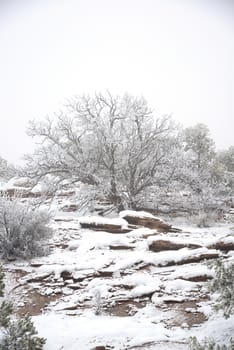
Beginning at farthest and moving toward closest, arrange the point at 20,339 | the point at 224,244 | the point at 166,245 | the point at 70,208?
1. the point at 70,208
2. the point at 166,245
3. the point at 224,244
4. the point at 20,339

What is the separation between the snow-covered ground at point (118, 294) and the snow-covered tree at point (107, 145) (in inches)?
299

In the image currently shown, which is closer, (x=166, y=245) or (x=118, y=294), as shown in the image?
(x=118, y=294)

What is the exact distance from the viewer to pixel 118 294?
509 centimetres

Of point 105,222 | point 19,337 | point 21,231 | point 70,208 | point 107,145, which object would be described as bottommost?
point 19,337

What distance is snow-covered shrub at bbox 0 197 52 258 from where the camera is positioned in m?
6.58

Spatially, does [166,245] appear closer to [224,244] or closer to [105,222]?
[224,244]

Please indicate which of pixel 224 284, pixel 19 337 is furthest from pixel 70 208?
pixel 224 284

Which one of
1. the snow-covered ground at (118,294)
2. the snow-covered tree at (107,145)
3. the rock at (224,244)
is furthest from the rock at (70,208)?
the rock at (224,244)

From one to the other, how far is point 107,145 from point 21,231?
8.81 meters

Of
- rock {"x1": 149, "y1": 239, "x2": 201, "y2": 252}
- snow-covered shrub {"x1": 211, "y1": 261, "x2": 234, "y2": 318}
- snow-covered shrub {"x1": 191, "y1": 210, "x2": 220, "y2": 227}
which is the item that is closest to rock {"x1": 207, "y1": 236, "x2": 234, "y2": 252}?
rock {"x1": 149, "y1": 239, "x2": 201, "y2": 252}

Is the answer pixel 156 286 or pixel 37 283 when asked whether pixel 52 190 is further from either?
pixel 156 286

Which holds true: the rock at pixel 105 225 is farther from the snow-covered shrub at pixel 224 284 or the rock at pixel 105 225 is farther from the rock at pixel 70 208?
the rock at pixel 70 208

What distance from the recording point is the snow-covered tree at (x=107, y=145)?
48.9 feet

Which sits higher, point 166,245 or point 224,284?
point 224,284
